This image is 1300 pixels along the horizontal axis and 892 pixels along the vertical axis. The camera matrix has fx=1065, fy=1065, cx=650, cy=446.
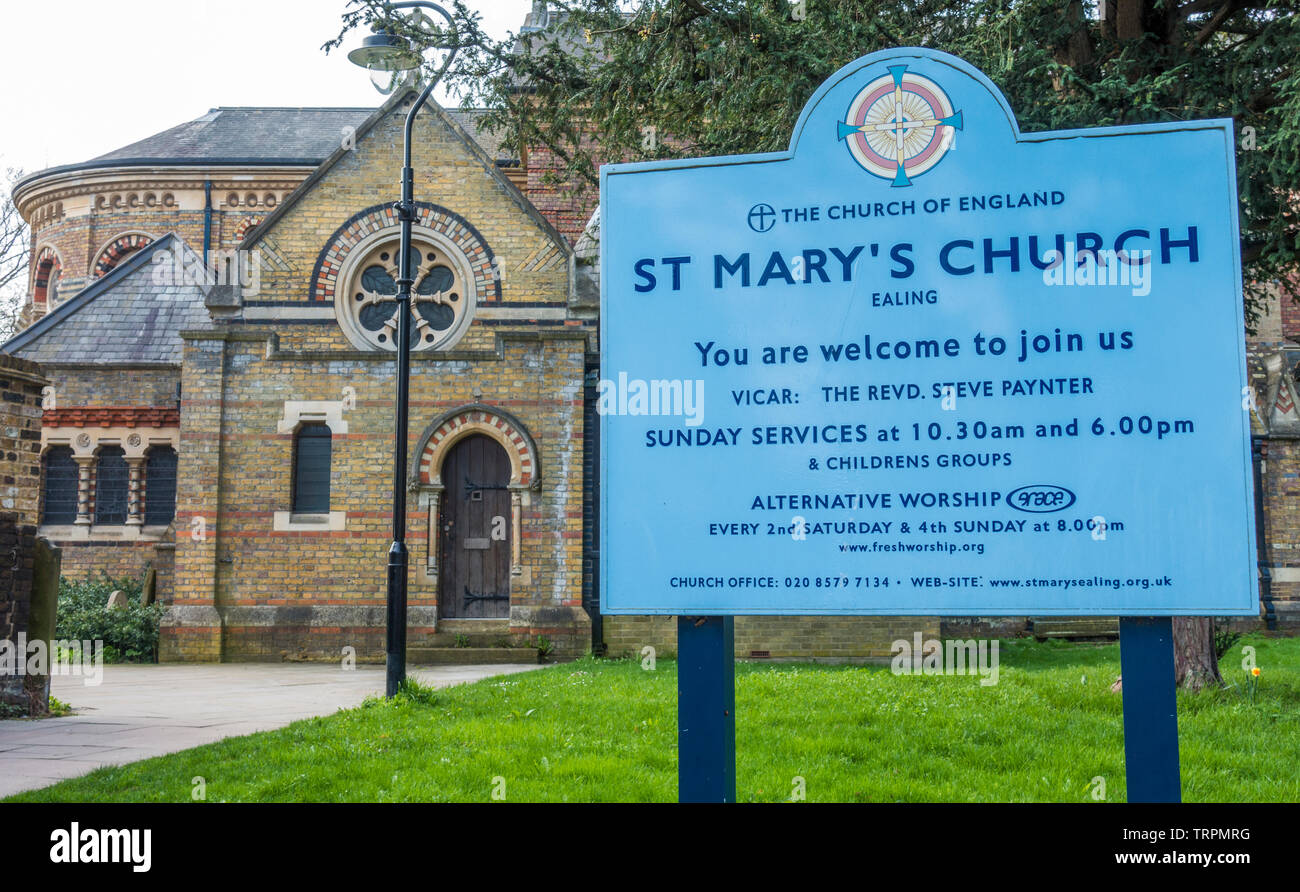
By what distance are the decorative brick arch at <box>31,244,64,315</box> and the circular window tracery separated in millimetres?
17531

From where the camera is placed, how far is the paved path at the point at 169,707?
751 centimetres

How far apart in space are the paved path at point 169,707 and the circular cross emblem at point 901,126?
593cm

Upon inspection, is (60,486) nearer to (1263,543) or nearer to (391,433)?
(391,433)

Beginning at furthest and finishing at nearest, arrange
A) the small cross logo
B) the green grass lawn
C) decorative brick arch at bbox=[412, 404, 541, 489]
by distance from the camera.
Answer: decorative brick arch at bbox=[412, 404, 541, 489], the green grass lawn, the small cross logo

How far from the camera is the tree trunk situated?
9992 mm

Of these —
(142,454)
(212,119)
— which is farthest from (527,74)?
(212,119)

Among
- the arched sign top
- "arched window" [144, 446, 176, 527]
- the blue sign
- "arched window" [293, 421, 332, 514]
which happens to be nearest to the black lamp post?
"arched window" [293, 421, 332, 514]

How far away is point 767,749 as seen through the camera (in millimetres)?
7000

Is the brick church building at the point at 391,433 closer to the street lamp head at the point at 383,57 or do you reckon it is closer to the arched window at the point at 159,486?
the arched window at the point at 159,486

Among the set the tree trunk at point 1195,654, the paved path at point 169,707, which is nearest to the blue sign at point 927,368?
the paved path at point 169,707

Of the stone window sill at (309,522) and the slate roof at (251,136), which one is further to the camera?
the slate roof at (251,136)

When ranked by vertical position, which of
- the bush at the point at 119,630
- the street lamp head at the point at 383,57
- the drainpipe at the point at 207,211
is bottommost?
the bush at the point at 119,630

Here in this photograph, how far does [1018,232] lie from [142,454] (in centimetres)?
1991

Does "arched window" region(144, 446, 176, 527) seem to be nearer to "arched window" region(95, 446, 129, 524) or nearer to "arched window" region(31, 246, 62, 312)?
"arched window" region(95, 446, 129, 524)
